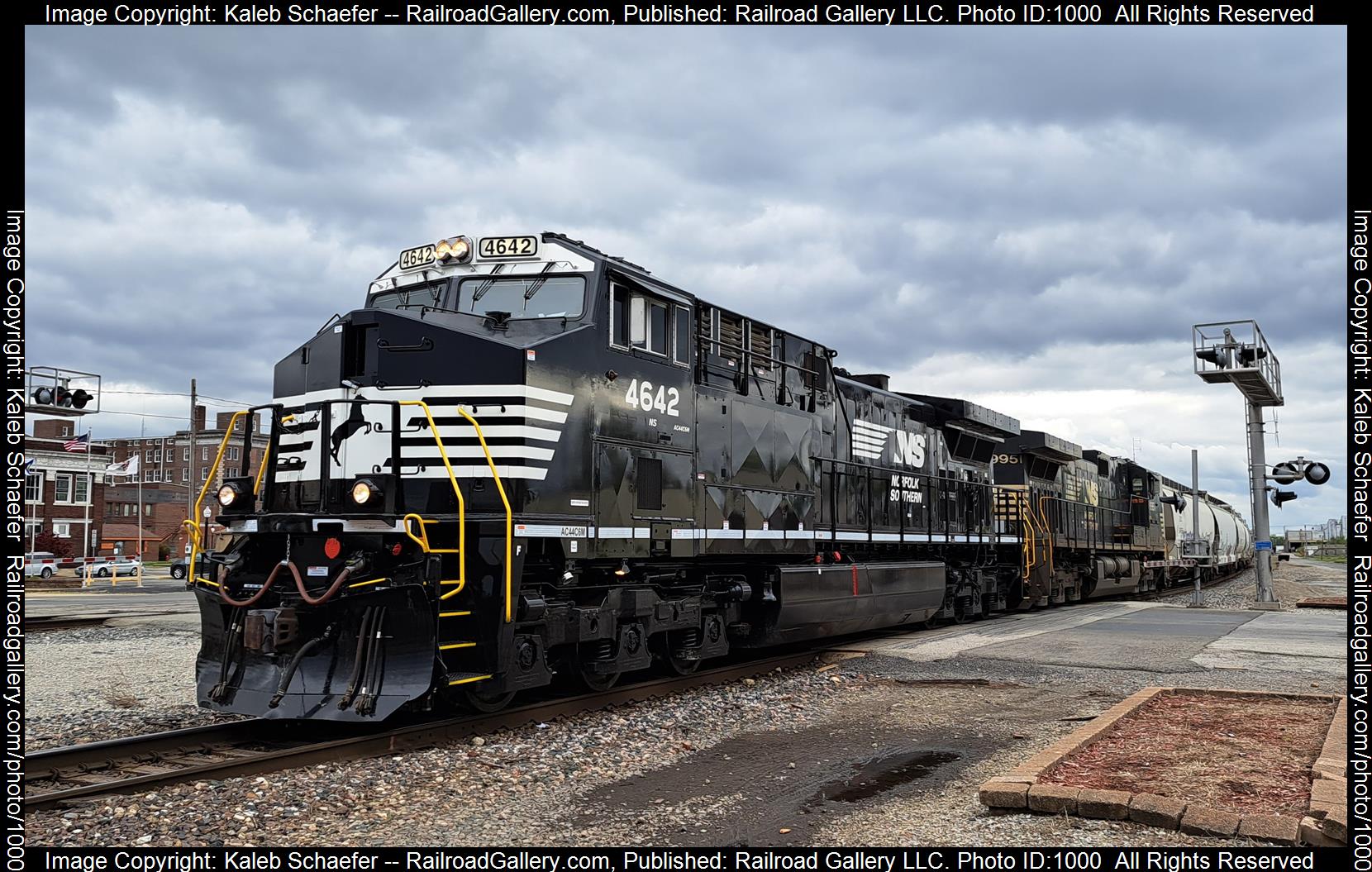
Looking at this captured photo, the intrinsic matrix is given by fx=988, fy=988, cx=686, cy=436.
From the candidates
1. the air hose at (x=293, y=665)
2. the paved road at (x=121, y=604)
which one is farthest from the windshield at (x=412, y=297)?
the paved road at (x=121, y=604)

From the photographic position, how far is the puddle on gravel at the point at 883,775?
20.4 ft

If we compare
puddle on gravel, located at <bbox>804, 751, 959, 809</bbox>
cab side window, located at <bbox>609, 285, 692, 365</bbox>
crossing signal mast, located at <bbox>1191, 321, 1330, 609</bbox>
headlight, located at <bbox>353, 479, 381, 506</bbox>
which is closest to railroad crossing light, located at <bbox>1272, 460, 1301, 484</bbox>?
crossing signal mast, located at <bbox>1191, 321, 1330, 609</bbox>

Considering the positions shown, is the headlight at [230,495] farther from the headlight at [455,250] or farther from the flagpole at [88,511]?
the flagpole at [88,511]

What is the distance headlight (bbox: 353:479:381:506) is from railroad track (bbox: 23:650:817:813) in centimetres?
172

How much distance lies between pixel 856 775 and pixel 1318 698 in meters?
4.91

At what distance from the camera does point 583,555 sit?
8.53 meters

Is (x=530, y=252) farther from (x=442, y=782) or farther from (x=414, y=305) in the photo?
(x=442, y=782)

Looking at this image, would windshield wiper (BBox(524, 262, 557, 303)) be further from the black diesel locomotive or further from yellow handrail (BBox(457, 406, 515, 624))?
yellow handrail (BBox(457, 406, 515, 624))

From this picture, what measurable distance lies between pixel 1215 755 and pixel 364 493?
6247 millimetres

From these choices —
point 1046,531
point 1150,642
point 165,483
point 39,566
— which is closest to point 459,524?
point 1150,642

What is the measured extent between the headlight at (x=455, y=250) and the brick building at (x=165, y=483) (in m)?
44.8

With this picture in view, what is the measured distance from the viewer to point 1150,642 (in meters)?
13.9

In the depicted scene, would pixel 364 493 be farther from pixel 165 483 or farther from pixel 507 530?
pixel 165 483

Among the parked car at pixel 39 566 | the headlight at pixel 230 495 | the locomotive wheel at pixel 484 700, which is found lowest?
the parked car at pixel 39 566
